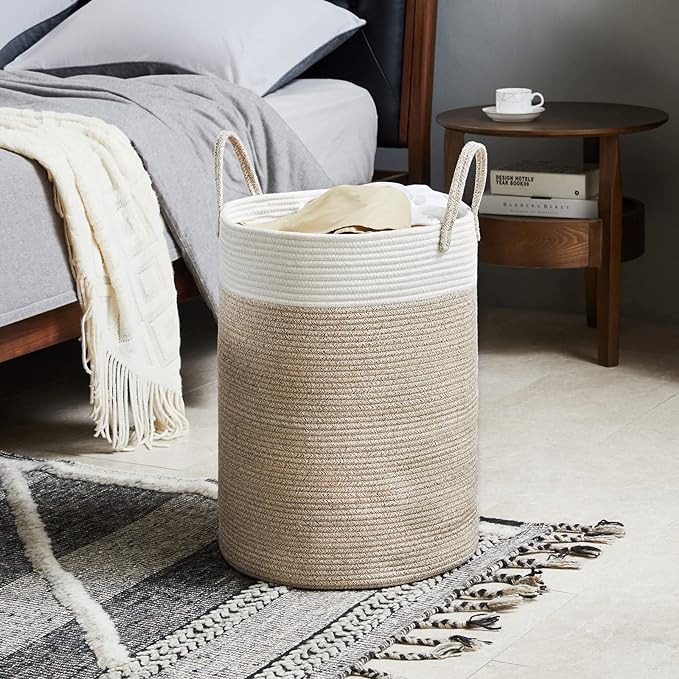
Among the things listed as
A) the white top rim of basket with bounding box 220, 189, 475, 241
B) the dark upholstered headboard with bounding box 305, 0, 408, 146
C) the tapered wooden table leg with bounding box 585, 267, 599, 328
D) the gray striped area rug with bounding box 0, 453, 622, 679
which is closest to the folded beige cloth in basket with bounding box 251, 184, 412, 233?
the white top rim of basket with bounding box 220, 189, 475, 241

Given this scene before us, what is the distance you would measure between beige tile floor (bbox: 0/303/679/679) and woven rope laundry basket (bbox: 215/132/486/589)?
7.2 inches

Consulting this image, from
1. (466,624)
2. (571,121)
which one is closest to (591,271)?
(571,121)

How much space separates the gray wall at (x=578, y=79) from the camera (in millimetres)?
3064

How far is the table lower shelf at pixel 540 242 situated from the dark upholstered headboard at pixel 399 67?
0.44m

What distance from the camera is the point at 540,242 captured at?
2.72 m

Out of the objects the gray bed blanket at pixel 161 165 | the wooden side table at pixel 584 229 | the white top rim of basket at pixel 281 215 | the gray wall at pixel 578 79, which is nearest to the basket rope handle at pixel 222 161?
the white top rim of basket at pixel 281 215

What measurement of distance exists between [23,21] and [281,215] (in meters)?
1.72

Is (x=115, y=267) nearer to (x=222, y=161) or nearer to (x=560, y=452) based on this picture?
(x=222, y=161)

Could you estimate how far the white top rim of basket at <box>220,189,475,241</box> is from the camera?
1.53m

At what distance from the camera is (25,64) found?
3.05m

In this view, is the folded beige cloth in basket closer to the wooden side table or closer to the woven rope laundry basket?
the woven rope laundry basket

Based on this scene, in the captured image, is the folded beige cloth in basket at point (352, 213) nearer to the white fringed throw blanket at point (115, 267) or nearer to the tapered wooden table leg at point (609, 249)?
the white fringed throw blanket at point (115, 267)

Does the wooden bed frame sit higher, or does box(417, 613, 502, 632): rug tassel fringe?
the wooden bed frame

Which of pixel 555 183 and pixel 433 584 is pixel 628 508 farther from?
pixel 555 183
